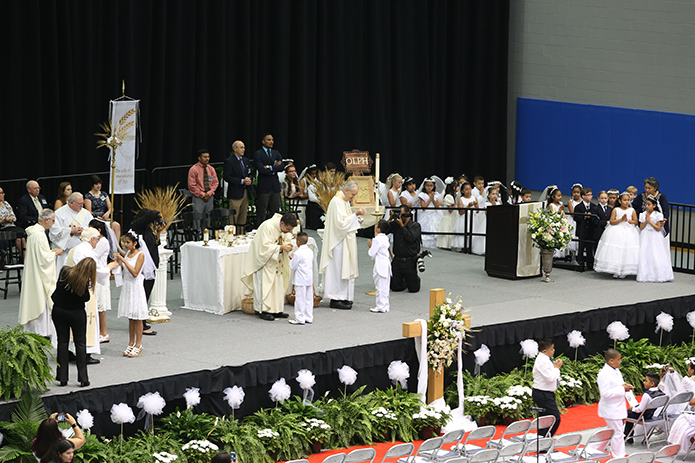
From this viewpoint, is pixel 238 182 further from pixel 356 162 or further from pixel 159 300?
pixel 159 300

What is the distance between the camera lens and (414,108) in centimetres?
2442

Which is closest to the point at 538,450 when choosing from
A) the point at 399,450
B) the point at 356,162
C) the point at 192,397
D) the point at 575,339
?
the point at 399,450

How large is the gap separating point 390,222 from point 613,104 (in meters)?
9.24

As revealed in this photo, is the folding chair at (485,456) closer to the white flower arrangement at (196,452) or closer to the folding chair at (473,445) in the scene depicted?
the folding chair at (473,445)

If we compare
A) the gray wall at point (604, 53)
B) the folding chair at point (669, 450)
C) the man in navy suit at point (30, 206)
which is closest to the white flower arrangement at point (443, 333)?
the folding chair at point (669, 450)

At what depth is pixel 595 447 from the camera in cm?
1148

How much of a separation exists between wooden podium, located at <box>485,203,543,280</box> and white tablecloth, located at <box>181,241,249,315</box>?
4300 millimetres

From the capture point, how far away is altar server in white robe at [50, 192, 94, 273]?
12.5 meters

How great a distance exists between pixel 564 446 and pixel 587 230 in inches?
274

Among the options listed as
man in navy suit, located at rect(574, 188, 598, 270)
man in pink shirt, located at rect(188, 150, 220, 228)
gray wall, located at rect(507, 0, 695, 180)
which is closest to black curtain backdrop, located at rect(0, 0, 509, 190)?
gray wall, located at rect(507, 0, 695, 180)

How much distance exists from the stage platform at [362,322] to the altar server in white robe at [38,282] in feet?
2.55

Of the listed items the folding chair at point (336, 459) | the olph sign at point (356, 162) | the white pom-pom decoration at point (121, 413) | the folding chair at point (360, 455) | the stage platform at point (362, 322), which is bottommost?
the folding chair at point (360, 455)

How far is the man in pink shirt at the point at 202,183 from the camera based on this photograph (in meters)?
17.2

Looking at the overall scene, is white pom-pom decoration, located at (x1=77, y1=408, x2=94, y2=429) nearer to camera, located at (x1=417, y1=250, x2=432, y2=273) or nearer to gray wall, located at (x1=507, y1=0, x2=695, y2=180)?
camera, located at (x1=417, y1=250, x2=432, y2=273)
